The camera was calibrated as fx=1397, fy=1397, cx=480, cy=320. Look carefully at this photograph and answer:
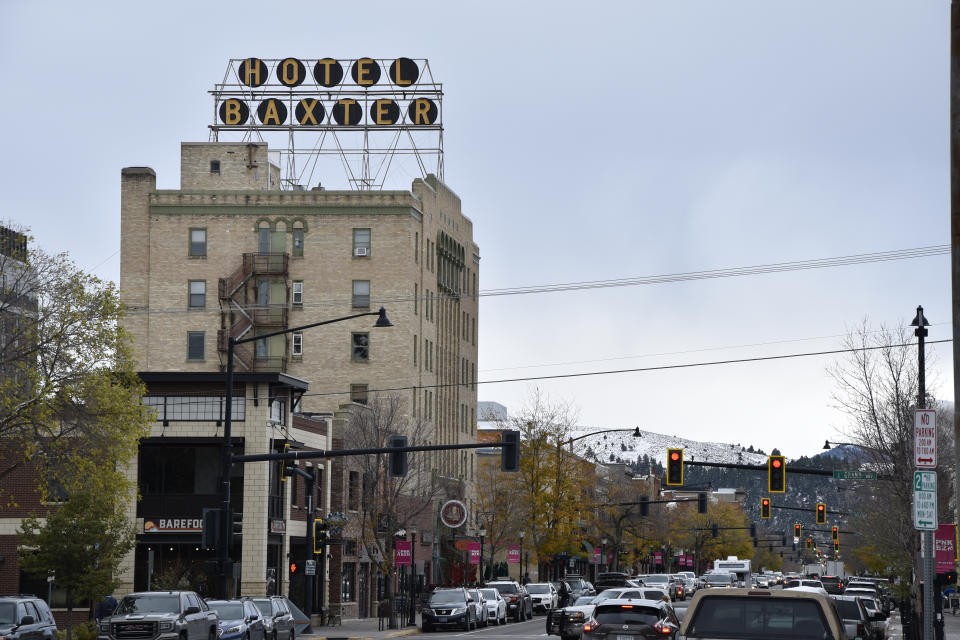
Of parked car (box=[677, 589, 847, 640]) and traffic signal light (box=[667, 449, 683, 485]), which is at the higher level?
traffic signal light (box=[667, 449, 683, 485])

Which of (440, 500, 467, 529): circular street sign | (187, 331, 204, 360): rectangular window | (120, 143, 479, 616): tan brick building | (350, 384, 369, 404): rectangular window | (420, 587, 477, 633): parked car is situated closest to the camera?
(420, 587, 477, 633): parked car

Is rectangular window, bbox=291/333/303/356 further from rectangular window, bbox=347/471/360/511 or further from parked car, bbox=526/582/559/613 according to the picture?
parked car, bbox=526/582/559/613

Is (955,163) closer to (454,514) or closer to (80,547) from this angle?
(80,547)

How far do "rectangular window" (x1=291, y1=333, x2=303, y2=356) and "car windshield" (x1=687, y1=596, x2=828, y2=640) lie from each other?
71.3 meters

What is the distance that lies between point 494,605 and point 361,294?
29.0 metres

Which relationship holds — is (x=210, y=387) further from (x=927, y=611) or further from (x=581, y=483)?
(x=927, y=611)

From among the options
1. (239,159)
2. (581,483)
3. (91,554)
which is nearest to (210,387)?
(91,554)

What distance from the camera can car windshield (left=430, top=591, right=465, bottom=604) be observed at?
187ft

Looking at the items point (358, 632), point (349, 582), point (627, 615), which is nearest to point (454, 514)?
point (349, 582)

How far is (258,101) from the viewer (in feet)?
288

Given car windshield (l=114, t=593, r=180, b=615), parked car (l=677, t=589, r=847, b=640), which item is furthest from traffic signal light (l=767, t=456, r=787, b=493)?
parked car (l=677, t=589, r=847, b=640)

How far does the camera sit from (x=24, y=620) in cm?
3056

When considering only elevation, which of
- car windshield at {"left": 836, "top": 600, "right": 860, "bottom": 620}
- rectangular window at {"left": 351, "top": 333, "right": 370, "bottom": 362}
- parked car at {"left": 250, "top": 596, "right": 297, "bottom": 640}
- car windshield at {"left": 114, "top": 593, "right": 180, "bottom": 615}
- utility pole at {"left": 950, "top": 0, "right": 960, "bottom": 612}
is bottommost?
parked car at {"left": 250, "top": 596, "right": 297, "bottom": 640}

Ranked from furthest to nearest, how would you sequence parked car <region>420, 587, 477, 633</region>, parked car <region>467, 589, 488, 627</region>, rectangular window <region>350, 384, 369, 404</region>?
rectangular window <region>350, 384, 369, 404</region>
parked car <region>467, 589, 488, 627</region>
parked car <region>420, 587, 477, 633</region>
